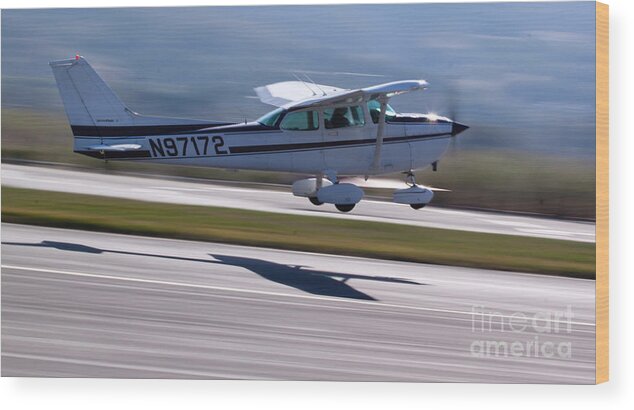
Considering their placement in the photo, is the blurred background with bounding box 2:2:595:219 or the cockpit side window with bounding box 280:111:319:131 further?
the cockpit side window with bounding box 280:111:319:131

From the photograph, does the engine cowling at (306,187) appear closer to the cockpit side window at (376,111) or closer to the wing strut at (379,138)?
the wing strut at (379,138)

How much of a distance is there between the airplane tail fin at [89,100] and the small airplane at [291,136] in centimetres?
1

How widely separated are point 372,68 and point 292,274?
2.39m

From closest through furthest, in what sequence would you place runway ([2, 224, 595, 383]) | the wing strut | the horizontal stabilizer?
1. runway ([2, 224, 595, 383])
2. the wing strut
3. the horizontal stabilizer

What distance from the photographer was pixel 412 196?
9.66 metres

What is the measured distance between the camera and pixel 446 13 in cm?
870

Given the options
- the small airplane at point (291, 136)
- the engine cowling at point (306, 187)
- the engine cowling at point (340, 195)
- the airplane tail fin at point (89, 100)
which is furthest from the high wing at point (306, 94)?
the airplane tail fin at point (89, 100)

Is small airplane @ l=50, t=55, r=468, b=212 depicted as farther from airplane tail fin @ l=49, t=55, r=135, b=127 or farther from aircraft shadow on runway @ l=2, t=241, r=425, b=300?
aircraft shadow on runway @ l=2, t=241, r=425, b=300

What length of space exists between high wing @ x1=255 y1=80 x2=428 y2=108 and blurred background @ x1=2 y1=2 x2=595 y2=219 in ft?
0.42

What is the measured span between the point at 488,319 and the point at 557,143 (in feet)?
6.56

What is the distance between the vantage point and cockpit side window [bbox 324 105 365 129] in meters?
9.81

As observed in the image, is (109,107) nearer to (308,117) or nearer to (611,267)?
(308,117)

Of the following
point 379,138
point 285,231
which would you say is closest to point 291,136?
point 379,138

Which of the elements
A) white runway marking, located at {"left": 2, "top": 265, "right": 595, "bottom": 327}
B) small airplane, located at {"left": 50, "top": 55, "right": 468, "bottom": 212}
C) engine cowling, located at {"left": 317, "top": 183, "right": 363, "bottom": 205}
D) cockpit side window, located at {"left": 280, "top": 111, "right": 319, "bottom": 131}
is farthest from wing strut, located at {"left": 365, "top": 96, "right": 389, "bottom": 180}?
white runway marking, located at {"left": 2, "top": 265, "right": 595, "bottom": 327}
